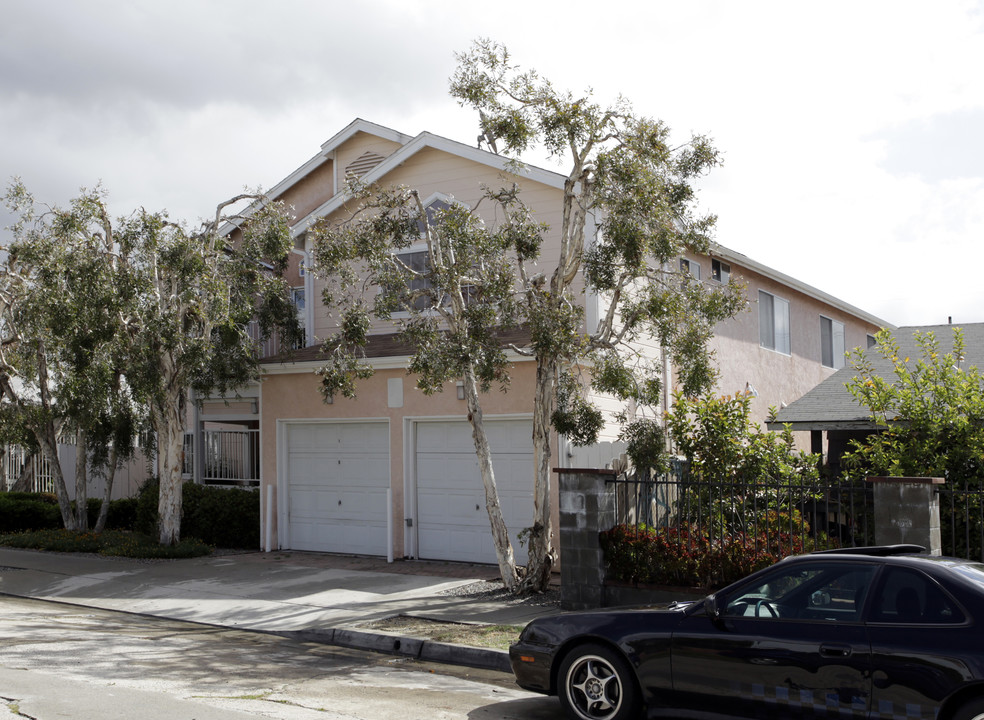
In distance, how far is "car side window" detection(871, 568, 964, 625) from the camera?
5.41m

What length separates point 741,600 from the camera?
6066 millimetres

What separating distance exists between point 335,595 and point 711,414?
5.41 meters

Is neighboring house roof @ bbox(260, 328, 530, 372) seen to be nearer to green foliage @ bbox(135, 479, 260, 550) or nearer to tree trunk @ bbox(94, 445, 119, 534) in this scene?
green foliage @ bbox(135, 479, 260, 550)

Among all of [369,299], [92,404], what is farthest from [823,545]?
[92,404]

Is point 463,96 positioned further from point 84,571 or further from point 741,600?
point 84,571

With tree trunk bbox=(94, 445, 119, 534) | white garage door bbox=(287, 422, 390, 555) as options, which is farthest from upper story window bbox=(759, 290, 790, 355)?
tree trunk bbox=(94, 445, 119, 534)

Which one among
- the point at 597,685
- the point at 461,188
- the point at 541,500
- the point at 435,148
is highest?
the point at 435,148

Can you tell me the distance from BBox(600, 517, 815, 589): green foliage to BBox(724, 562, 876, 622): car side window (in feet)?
13.1

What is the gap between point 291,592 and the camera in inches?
494

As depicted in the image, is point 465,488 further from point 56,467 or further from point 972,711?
point 972,711

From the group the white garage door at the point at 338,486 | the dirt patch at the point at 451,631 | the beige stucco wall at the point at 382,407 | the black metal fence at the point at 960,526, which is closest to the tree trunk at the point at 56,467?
the beige stucco wall at the point at 382,407

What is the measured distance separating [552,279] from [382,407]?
4618mm

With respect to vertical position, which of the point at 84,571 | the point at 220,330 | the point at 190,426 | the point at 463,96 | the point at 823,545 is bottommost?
the point at 84,571

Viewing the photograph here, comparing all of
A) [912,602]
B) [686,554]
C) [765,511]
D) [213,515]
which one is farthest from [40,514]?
[912,602]
